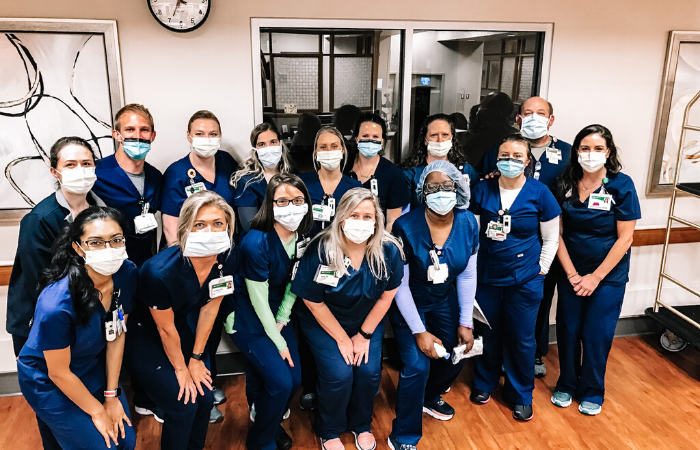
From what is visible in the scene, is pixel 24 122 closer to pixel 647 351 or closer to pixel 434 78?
pixel 434 78

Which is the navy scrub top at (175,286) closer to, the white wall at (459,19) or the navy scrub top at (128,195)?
the navy scrub top at (128,195)

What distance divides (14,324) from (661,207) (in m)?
3.81

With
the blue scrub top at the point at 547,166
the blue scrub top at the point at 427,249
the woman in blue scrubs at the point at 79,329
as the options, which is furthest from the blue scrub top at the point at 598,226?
the woman in blue scrubs at the point at 79,329

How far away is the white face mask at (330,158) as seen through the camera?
8.59ft

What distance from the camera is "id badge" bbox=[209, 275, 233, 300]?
7.24 feet

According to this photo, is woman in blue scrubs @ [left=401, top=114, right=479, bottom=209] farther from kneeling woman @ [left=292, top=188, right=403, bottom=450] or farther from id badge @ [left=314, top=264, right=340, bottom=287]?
id badge @ [left=314, top=264, right=340, bottom=287]

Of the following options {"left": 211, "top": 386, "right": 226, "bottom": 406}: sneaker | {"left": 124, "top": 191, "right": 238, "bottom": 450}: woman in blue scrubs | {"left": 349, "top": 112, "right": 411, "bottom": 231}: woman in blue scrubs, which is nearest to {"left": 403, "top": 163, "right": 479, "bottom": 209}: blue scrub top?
{"left": 349, "top": 112, "right": 411, "bottom": 231}: woman in blue scrubs

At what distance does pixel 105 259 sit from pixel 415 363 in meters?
1.44

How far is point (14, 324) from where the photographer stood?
219 cm

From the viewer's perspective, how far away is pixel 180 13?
273 centimetres

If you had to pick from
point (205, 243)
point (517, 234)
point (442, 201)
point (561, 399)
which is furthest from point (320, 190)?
point (561, 399)

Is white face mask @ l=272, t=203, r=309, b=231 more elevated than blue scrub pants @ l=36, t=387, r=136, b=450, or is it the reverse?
white face mask @ l=272, t=203, r=309, b=231

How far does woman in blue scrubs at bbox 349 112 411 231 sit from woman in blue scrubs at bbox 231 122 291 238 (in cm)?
43

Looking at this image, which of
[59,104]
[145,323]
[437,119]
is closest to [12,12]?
[59,104]
